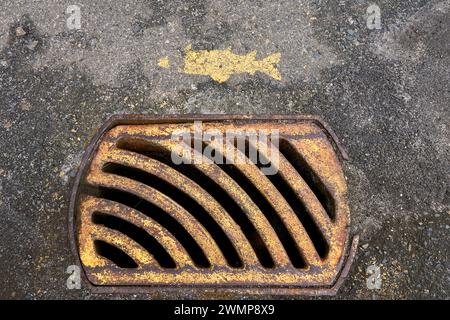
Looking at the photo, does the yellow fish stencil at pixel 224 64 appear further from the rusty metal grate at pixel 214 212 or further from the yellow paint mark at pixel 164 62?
the rusty metal grate at pixel 214 212

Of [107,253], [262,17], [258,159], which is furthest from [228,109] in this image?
[107,253]

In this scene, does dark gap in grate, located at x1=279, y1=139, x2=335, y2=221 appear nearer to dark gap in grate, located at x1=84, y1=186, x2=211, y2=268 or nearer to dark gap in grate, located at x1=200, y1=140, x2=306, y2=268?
dark gap in grate, located at x1=200, y1=140, x2=306, y2=268

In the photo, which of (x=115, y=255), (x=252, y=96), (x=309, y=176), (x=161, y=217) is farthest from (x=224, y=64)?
(x=115, y=255)

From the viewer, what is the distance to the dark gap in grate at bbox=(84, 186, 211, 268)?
196 cm

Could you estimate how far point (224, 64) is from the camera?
6.68 ft

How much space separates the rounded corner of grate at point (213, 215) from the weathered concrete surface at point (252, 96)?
0.08m

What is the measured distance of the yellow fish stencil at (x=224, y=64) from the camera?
202cm

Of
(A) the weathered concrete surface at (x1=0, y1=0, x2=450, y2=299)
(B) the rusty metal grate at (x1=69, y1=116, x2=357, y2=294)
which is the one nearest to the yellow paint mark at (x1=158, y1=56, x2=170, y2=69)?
(A) the weathered concrete surface at (x1=0, y1=0, x2=450, y2=299)

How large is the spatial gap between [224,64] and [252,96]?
182 mm

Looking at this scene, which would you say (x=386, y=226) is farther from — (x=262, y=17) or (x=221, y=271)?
(x=262, y=17)

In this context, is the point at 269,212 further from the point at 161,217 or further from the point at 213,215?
the point at 161,217

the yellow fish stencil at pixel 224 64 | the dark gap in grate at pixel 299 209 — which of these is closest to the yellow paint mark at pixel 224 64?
the yellow fish stencil at pixel 224 64

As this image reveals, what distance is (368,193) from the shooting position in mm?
1874

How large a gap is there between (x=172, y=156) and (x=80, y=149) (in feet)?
1.14
